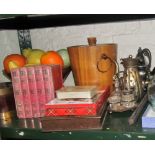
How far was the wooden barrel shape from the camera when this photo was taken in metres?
0.84

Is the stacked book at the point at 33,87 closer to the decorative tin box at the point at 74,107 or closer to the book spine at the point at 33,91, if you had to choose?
the book spine at the point at 33,91

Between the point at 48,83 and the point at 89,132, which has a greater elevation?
the point at 48,83

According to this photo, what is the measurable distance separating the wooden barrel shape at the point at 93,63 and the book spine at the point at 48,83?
0.15 metres

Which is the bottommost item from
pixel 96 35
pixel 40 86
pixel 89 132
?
pixel 89 132

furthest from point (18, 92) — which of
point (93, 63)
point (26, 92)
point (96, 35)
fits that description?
point (96, 35)

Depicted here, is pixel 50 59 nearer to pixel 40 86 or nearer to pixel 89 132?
pixel 40 86

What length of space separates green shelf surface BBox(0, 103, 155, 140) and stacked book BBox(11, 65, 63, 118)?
4 cm

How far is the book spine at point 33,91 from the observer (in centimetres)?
75

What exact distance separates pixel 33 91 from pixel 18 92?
0.04m

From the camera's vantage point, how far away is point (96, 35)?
3.59ft

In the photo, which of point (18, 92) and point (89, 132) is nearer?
point (89, 132)
